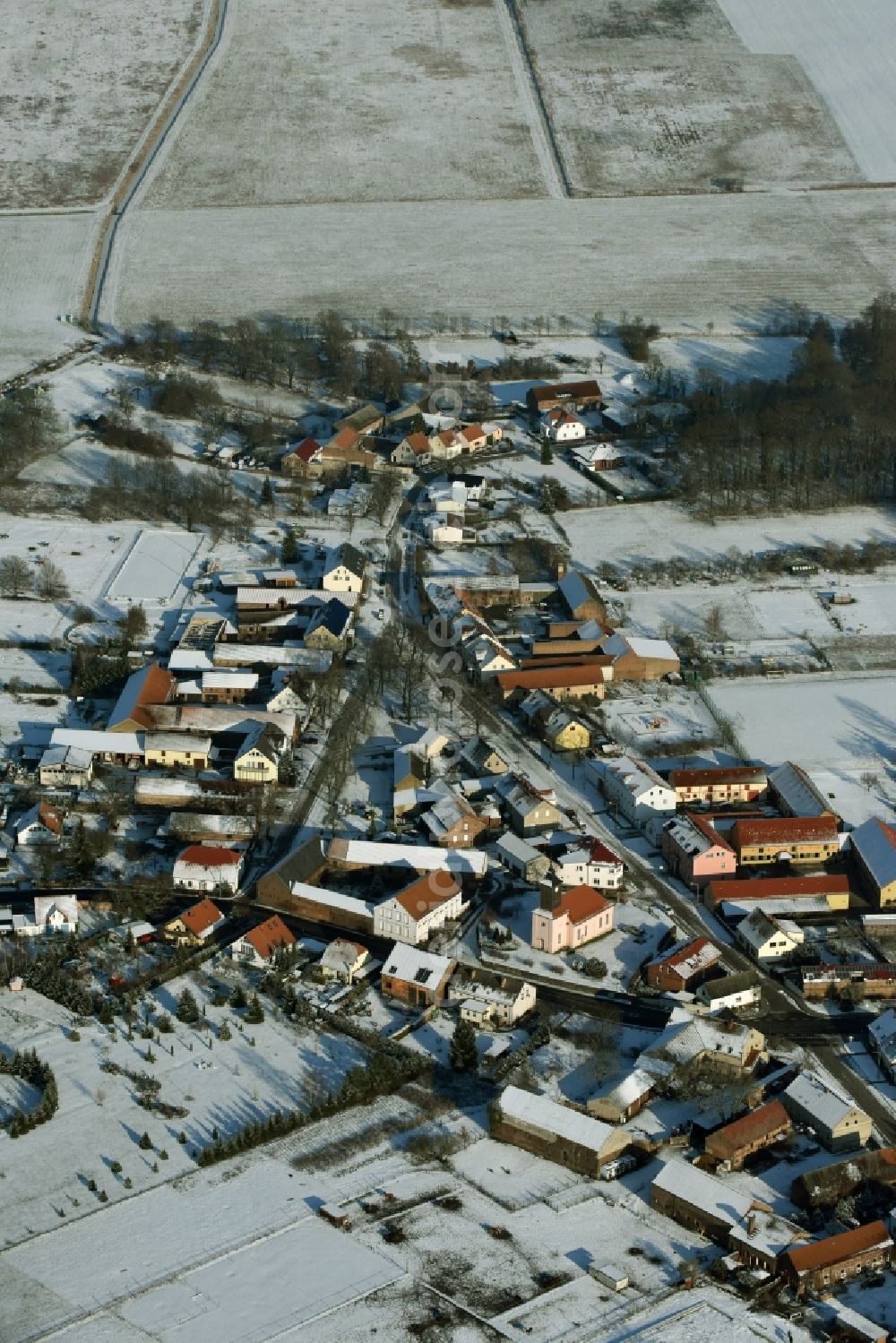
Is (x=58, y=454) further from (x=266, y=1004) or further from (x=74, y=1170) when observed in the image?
(x=74, y=1170)

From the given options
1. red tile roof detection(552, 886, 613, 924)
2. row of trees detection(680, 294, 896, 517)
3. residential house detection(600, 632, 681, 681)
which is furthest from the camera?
row of trees detection(680, 294, 896, 517)

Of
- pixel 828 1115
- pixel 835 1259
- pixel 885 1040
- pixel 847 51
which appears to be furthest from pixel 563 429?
pixel 847 51

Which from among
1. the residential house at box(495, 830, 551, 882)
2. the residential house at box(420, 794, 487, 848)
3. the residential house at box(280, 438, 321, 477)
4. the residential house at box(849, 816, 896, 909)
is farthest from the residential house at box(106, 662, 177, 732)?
the residential house at box(849, 816, 896, 909)

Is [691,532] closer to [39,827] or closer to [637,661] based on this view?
[637,661]

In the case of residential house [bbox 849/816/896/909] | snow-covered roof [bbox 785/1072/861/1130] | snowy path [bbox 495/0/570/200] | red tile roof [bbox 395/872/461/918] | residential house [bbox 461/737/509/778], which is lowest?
residential house [bbox 849/816/896/909]

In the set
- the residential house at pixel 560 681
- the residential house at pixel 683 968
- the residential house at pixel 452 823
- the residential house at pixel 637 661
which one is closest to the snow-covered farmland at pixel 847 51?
the residential house at pixel 637 661

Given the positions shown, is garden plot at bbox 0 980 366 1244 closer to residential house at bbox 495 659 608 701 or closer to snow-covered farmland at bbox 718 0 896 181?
residential house at bbox 495 659 608 701

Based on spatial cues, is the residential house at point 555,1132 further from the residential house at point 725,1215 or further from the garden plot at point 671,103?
the garden plot at point 671,103
